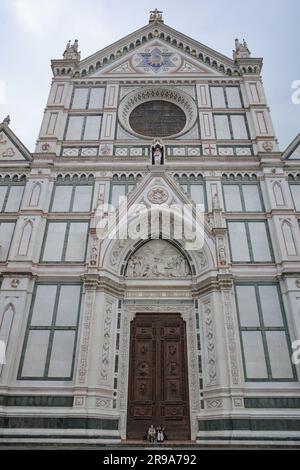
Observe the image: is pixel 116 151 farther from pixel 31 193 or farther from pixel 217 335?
A: pixel 217 335

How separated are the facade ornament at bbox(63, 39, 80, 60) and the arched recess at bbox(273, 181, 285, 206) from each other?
13449 millimetres

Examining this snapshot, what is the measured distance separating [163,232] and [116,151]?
4795mm

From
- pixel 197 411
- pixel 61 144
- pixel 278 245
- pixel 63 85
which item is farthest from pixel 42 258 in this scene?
pixel 63 85

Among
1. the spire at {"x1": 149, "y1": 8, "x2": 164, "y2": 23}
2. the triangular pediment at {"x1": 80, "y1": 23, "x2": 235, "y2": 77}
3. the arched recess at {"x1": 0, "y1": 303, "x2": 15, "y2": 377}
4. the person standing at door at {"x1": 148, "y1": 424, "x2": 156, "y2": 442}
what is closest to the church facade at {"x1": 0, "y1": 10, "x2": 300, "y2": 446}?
the arched recess at {"x1": 0, "y1": 303, "x2": 15, "y2": 377}

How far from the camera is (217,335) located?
1234cm

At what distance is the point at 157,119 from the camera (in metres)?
19.1

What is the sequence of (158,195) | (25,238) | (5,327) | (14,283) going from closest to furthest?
(5,327) → (14,283) → (25,238) → (158,195)

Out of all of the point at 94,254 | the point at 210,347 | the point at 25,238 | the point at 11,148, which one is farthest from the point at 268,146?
the point at 11,148

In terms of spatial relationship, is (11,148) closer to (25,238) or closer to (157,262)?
(25,238)

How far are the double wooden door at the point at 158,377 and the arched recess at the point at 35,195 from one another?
20.6 feet

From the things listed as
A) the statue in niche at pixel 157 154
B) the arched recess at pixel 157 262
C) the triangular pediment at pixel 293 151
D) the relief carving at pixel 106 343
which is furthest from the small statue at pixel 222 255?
the triangular pediment at pixel 293 151

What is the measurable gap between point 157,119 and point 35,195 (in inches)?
302

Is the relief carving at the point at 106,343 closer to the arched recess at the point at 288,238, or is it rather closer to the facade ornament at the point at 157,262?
the facade ornament at the point at 157,262

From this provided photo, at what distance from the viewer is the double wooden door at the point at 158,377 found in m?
11.7
